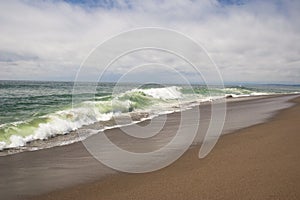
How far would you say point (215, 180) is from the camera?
4820mm

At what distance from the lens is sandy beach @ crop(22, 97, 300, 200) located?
→ 4.30 m

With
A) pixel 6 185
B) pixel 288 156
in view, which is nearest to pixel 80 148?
Result: pixel 6 185

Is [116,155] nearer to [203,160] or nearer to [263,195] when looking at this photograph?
[203,160]

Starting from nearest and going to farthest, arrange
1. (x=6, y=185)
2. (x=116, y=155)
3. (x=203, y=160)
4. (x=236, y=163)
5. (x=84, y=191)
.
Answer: (x=84, y=191), (x=6, y=185), (x=236, y=163), (x=203, y=160), (x=116, y=155)

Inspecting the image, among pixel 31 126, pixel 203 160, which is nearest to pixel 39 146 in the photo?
pixel 31 126

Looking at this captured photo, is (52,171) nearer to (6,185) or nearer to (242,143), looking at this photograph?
(6,185)

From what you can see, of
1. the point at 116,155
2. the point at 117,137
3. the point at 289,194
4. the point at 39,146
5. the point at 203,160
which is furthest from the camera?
the point at 117,137

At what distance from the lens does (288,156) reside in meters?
5.98

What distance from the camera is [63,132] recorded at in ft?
35.2

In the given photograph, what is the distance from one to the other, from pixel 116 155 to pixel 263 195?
12.6 ft

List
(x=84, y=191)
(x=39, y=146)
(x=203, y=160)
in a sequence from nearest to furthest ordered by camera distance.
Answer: (x=84, y=191) < (x=203, y=160) < (x=39, y=146)

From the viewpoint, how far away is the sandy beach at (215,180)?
430 centimetres

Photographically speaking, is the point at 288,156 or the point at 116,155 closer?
the point at 288,156

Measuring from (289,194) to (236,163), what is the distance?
1633mm
